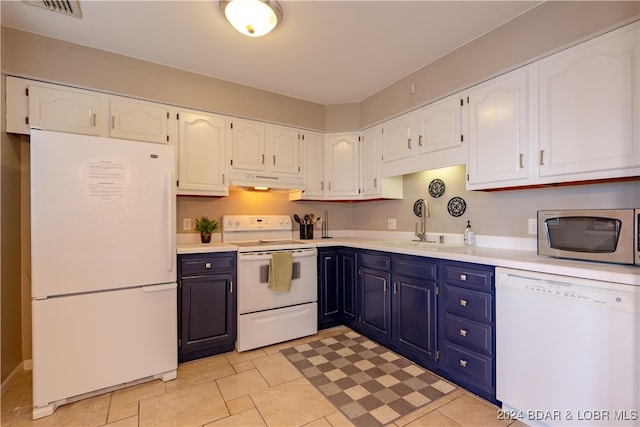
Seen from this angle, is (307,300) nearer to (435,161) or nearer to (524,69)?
(435,161)

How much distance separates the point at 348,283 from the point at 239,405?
4.95ft

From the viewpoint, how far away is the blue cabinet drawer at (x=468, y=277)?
180 centimetres

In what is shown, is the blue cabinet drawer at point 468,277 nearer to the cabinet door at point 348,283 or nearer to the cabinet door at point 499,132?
the cabinet door at point 499,132

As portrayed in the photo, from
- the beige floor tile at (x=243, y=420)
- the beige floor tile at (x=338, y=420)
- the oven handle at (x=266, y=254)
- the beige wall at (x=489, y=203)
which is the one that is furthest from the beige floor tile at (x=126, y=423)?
the beige wall at (x=489, y=203)

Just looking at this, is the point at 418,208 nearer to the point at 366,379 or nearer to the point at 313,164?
the point at 313,164

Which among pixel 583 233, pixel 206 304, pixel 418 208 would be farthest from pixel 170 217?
pixel 583 233

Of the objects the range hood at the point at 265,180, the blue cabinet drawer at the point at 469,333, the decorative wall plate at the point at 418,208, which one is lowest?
the blue cabinet drawer at the point at 469,333

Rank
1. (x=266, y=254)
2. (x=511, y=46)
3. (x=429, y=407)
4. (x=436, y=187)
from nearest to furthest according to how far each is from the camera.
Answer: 1. (x=429, y=407)
2. (x=511, y=46)
3. (x=266, y=254)
4. (x=436, y=187)

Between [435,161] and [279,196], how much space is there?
1.77m

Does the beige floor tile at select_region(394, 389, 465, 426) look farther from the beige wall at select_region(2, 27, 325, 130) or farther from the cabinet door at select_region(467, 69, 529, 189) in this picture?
the beige wall at select_region(2, 27, 325, 130)

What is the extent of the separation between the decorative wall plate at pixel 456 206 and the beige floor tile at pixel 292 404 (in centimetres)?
189

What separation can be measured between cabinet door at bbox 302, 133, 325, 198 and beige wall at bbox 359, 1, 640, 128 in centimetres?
94

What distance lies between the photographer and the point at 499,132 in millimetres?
2068

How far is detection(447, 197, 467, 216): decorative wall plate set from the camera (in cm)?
261
